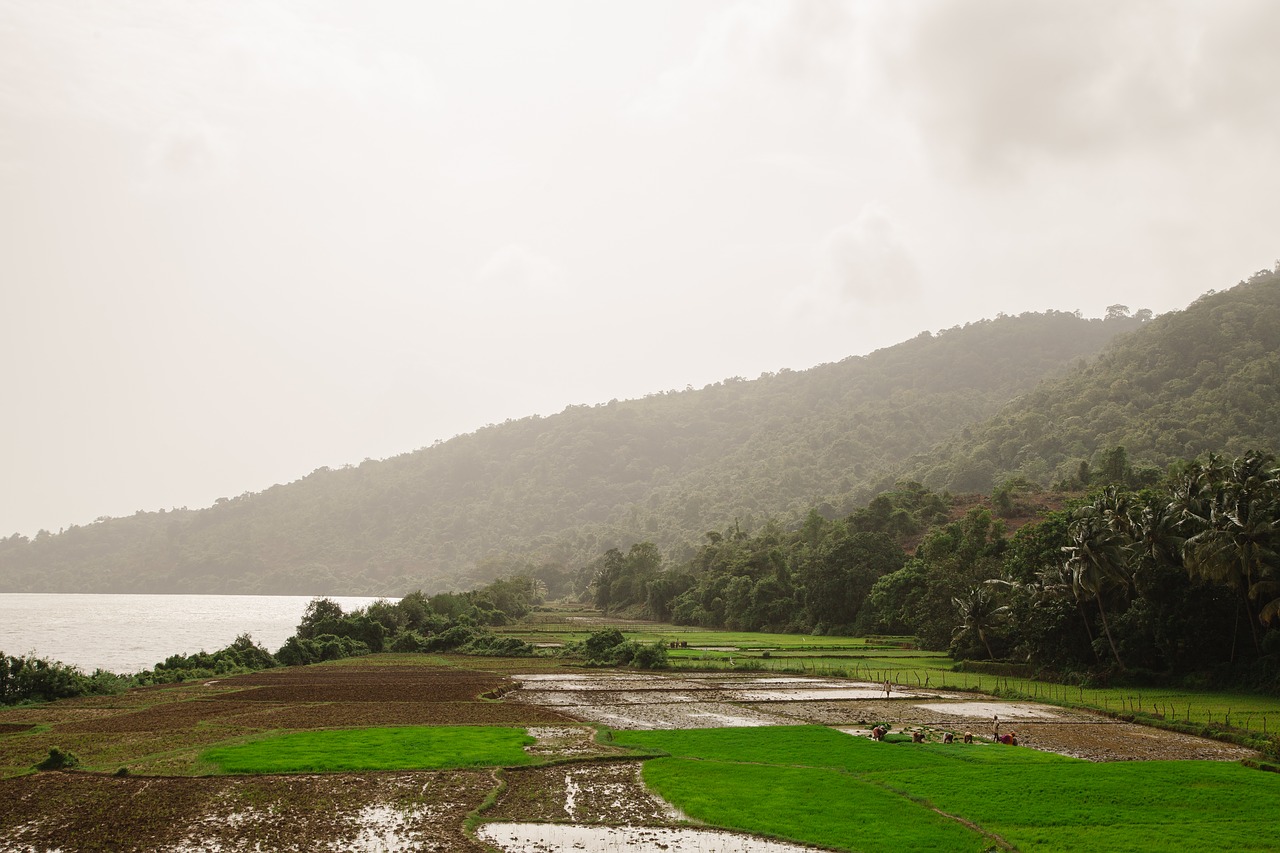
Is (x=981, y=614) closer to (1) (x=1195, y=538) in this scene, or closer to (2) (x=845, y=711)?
(1) (x=1195, y=538)

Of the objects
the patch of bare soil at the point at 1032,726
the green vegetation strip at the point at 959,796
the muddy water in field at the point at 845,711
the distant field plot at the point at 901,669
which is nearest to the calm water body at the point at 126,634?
the distant field plot at the point at 901,669

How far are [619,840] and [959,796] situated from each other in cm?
1007

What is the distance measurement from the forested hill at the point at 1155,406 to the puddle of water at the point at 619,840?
390ft

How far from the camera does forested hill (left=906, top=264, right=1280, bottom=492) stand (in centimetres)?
12638

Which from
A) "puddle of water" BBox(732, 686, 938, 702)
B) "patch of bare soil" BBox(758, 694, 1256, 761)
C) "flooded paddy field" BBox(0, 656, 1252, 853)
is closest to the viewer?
"flooded paddy field" BBox(0, 656, 1252, 853)

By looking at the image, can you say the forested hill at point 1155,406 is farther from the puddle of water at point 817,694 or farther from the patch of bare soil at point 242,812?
the patch of bare soil at point 242,812

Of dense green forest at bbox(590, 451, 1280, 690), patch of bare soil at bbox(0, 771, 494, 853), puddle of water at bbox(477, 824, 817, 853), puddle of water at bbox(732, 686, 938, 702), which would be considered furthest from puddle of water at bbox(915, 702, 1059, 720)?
patch of bare soil at bbox(0, 771, 494, 853)

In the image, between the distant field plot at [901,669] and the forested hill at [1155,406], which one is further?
the forested hill at [1155,406]

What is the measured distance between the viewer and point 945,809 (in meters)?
22.5

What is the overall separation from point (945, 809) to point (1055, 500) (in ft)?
299

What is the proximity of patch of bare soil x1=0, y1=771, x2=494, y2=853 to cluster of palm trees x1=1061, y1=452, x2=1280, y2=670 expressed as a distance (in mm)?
37245

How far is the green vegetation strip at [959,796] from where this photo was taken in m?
20.0

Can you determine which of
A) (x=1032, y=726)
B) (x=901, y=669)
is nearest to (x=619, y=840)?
(x=1032, y=726)

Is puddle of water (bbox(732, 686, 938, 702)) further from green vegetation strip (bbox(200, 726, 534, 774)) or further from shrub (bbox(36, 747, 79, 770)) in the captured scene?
shrub (bbox(36, 747, 79, 770))
